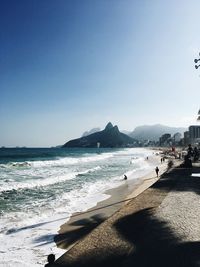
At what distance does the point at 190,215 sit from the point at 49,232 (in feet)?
18.4

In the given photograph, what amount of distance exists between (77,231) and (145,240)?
5690 millimetres

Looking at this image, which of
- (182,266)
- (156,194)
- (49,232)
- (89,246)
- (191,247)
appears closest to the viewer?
(182,266)

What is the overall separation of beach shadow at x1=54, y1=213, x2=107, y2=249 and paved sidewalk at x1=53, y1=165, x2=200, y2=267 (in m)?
1.73

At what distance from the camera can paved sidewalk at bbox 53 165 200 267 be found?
289 inches

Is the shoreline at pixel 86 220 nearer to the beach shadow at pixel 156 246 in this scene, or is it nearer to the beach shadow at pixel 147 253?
the beach shadow at pixel 156 246

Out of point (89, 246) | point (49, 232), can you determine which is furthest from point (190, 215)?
point (49, 232)

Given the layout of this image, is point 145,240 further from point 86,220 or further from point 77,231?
point 86,220

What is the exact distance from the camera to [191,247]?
796 cm

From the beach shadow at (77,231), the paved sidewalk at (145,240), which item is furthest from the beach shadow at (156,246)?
the beach shadow at (77,231)

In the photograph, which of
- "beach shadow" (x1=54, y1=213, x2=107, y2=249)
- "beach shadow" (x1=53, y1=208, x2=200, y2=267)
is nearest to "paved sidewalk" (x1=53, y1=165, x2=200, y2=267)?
"beach shadow" (x1=53, y1=208, x2=200, y2=267)

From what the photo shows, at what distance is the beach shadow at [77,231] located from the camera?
12078 mm

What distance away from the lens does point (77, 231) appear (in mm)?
13727

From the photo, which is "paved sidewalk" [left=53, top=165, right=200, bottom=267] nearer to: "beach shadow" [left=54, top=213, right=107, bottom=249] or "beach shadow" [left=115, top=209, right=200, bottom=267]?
"beach shadow" [left=115, top=209, right=200, bottom=267]

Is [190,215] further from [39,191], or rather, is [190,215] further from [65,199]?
[39,191]
